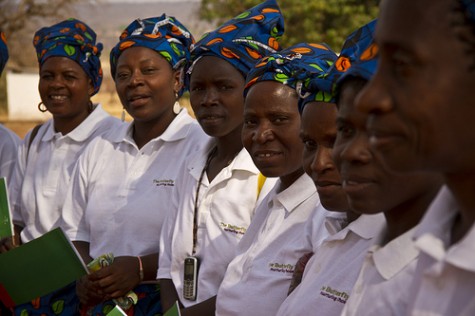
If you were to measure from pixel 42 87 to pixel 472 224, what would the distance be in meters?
4.64

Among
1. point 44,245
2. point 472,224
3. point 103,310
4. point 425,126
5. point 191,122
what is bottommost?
point 103,310

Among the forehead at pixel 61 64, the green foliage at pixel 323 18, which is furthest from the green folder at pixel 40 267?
the green foliage at pixel 323 18

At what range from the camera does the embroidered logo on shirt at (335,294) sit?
2625mm

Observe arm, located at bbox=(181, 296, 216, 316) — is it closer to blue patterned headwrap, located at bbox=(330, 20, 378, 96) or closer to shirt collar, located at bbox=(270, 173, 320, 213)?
shirt collar, located at bbox=(270, 173, 320, 213)

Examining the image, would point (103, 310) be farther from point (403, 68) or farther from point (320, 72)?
point (403, 68)

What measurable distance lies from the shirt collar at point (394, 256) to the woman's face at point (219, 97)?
2056 millimetres

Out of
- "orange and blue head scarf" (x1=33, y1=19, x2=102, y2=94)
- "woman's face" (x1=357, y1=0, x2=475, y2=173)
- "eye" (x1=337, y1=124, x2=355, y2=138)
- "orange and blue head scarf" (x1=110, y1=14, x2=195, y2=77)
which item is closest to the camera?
"woman's face" (x1=357, y1=0, x2=475, y2=173)

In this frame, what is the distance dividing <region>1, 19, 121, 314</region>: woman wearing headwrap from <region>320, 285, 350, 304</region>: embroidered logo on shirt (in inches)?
124

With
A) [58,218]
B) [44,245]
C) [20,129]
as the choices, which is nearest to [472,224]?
[44,245]

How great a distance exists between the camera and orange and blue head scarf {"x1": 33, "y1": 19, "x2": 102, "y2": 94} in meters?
5.93

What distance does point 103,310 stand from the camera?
4719 mm

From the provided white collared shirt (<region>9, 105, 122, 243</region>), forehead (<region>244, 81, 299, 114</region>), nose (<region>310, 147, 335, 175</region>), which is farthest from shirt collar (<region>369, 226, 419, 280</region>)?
white collared shirt (<region>9, 105, 122, 243</region>)

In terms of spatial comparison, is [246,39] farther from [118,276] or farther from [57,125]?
[57,125]

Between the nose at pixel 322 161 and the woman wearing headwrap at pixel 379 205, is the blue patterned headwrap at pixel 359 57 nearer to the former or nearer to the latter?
the woman wearing headwrap at pixel 379 205
